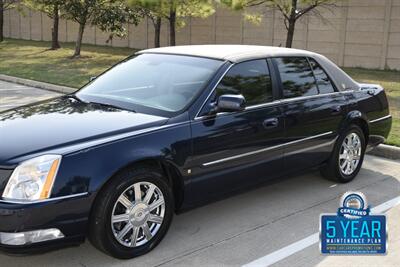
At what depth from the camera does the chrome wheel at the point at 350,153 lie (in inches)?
218

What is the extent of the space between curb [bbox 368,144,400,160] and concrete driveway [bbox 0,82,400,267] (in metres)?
0.91

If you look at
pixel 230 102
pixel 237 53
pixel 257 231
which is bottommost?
pixel 257 231

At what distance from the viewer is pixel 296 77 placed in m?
5.09

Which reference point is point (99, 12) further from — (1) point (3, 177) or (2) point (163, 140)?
(1) point (3, 177)

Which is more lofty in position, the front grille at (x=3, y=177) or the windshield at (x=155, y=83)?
the windshield at (x=155, y=83)

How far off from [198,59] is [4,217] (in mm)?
2225

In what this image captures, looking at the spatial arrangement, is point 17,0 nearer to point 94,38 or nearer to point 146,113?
point 94,38

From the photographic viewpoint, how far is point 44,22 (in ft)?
103

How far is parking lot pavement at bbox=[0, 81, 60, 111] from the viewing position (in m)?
10.5

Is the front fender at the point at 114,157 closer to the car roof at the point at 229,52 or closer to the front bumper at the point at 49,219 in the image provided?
the front bumper at the point at 49,219
